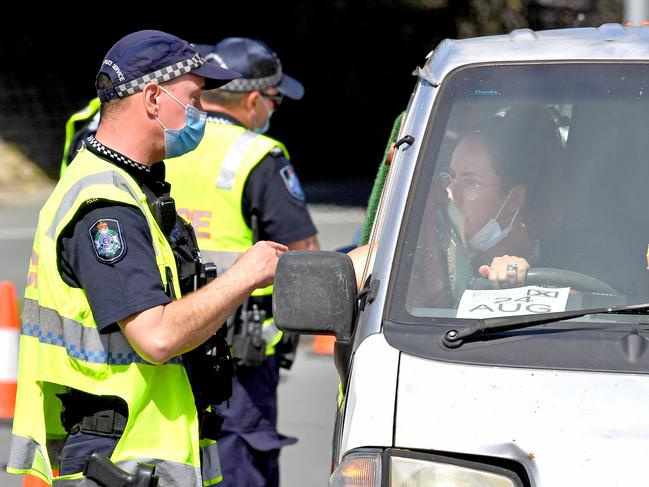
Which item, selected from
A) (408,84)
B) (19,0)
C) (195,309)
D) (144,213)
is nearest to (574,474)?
(195,309)

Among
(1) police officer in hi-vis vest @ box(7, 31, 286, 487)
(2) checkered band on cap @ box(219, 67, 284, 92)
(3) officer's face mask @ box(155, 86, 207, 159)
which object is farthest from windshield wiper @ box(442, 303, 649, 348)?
(2) checkered band on cap @ box(219, 67, 284, 92)

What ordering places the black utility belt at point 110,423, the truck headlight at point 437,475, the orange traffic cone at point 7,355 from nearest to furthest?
the truck headlight at point 437,475 → the black utility belt at point 110,423 → the orange traffic cone at point 7,355

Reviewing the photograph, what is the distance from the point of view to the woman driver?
116 inches

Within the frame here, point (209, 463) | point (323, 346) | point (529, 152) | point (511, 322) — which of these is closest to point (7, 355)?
point (323, 346)

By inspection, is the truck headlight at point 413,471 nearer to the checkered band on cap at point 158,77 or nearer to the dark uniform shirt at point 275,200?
the checkered band on cap at point 158,77

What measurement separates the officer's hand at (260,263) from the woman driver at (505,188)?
60 cm

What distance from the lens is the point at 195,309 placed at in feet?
10.6

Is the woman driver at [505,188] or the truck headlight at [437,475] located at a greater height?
the woman driver at [505,188]

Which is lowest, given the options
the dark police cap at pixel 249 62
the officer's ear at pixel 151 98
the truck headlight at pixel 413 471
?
the truck headlight at pixel 413 471

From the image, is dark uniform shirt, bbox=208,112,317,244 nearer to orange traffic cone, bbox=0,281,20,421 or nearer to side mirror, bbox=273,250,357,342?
side mirror, bbox=273,250,357,342

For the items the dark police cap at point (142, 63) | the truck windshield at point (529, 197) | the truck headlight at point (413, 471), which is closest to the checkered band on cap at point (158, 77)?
the dark police cap at point (142, 63)

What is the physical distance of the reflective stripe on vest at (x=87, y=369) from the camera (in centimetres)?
321

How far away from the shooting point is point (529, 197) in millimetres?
2998

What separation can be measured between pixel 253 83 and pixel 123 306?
7.92 feet
